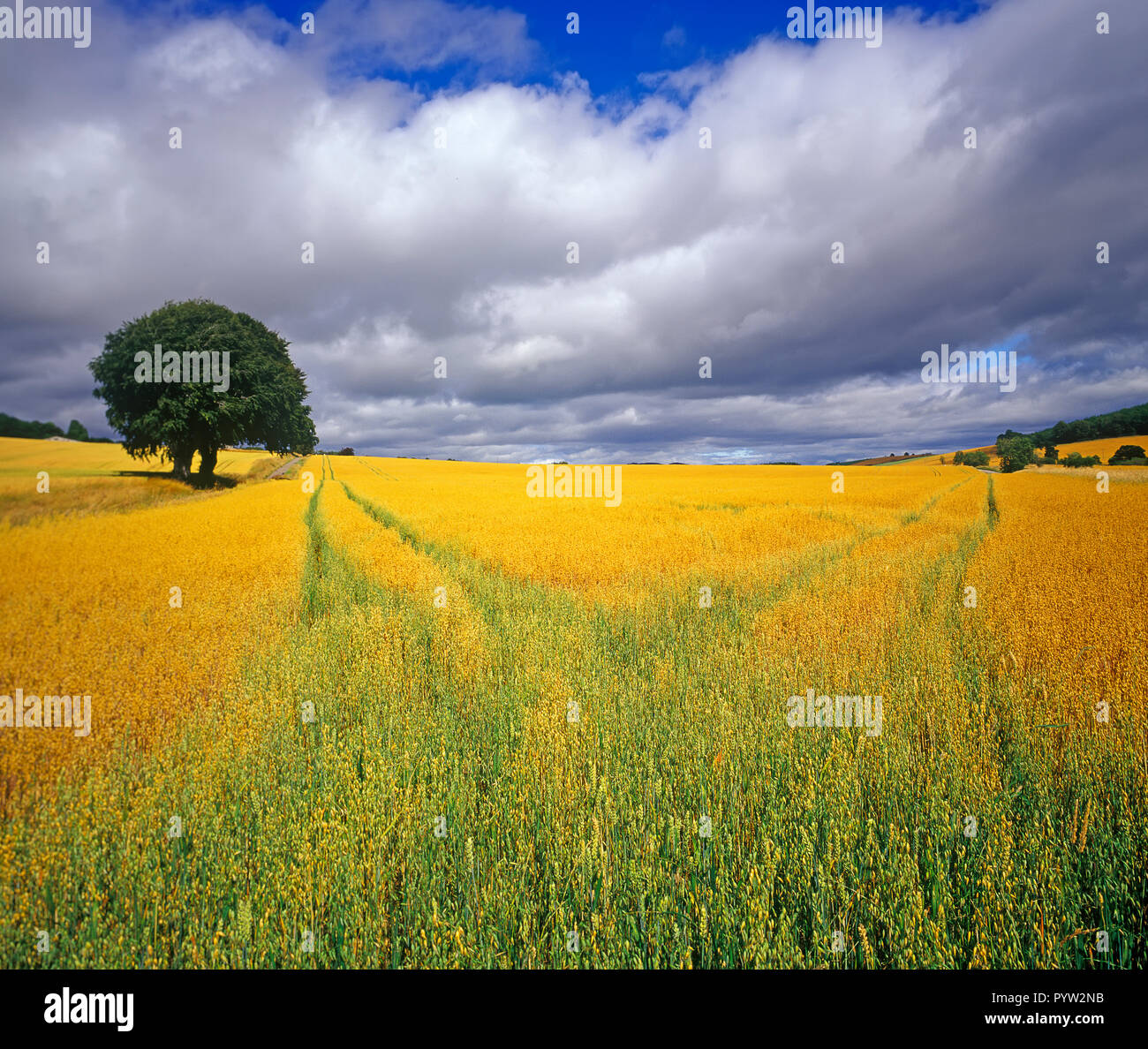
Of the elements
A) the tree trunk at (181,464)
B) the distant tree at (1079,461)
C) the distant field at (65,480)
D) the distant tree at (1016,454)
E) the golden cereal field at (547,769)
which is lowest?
the golden cereal field at (547,769)

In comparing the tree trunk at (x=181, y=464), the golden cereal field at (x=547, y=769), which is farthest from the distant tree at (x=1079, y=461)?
the tree trunk at (x=181, y=464)

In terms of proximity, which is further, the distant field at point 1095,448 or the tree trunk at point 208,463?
the distant field at point 1095,448

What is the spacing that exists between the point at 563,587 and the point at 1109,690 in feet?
24.0

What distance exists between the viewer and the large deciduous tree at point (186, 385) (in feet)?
44.4

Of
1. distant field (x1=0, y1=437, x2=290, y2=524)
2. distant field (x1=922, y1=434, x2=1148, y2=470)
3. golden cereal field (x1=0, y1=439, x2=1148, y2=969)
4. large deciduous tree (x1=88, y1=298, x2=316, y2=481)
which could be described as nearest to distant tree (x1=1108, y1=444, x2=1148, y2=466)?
distant field (x1=922, y1=434, x2=1148, y2=470)

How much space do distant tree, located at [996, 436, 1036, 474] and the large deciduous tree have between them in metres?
111

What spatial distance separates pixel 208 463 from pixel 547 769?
22.2 meters

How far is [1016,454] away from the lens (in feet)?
286

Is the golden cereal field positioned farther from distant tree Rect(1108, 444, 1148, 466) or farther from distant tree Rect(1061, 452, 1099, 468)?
distant tree Rect(1108, 444, 1148, 466)

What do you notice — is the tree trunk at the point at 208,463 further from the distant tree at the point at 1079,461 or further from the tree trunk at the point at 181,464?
the distant tree at the point at 1079,461

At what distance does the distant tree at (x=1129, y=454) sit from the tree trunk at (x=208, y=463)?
117 meters

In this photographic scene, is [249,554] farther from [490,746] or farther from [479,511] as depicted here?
[479,511]

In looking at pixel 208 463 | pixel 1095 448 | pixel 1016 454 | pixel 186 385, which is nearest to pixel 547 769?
pixel 208 463

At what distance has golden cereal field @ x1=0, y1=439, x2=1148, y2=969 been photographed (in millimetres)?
2484
